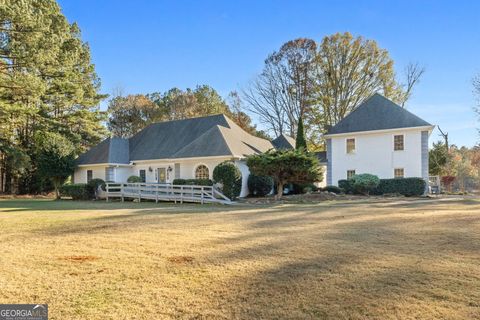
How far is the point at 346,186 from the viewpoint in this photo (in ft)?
79.5

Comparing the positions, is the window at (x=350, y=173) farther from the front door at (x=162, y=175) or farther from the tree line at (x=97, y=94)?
the front door at (x=162, y=175)

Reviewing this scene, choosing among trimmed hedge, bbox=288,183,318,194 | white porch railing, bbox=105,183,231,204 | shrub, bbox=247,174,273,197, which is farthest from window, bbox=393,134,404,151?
white porch railing, bbox=105,183,231,204

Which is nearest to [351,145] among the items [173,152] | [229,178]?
[229,178]

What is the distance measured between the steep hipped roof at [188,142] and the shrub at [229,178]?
2.05 m

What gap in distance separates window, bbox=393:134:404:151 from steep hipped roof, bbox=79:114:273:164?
9684 mm

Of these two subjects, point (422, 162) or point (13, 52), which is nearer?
point (422, 162)

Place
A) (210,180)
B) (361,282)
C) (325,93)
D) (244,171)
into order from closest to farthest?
(361,282)
(210,180)
(244,171)
(325,93)

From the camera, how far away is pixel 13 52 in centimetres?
2630

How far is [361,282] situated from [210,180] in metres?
17.3

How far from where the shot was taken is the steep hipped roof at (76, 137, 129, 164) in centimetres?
2723

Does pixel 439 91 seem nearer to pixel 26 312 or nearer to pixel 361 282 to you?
pixel 361 282

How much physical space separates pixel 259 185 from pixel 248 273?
60.7ft

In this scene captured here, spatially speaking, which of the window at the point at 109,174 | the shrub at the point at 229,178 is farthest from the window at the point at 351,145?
the window at the point at 109,174

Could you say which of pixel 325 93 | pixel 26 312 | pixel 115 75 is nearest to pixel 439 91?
pixel 325 93
